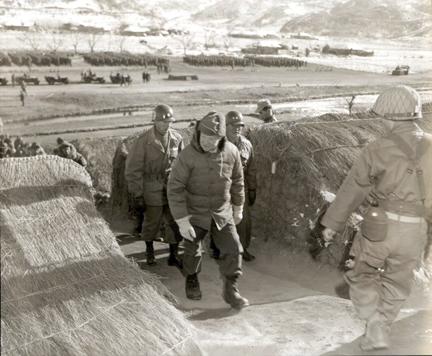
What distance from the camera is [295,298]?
470cm

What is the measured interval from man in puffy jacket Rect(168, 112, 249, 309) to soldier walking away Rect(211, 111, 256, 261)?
88cm

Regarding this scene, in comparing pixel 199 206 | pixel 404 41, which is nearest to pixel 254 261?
pixel 199 206

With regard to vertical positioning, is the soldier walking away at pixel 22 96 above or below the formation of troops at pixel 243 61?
below

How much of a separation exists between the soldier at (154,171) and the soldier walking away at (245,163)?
0.58 m

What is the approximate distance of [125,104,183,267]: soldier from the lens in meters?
5.24

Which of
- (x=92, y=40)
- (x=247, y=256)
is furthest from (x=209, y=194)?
(x=92, y=40)

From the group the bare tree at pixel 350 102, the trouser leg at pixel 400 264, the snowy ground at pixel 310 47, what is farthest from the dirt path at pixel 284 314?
the bare tree at pixel 350 102

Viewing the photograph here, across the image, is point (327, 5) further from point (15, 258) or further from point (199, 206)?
point (15, 258)

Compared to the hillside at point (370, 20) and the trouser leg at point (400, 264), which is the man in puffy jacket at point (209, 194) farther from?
the hillside at point (370, 20)

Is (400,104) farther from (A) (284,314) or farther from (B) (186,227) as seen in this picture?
(A) (284,314)

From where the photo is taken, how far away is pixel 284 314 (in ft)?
13.9

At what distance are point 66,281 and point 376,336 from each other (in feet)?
6.77

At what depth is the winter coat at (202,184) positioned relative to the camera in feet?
13.6

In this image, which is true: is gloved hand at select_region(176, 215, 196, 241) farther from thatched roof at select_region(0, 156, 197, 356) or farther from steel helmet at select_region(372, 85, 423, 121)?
steel helmet at select_region(372, 85, 423, 121)
